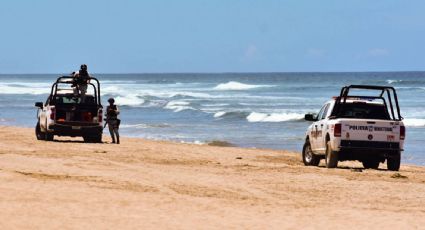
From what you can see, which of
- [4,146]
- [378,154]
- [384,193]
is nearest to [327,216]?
[384,193]

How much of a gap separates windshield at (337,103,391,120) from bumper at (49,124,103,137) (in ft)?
26.8

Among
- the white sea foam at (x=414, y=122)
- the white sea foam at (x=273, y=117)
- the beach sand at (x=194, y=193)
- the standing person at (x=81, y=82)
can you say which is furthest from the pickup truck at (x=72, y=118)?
the white sea foam at (x=273, y=117)

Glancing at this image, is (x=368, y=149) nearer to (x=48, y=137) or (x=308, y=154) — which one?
(x=308, y=154)

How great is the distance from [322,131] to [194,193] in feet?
19.8

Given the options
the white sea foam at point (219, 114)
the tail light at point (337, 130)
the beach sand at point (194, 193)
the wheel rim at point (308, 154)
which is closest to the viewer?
the beach sand at point (194, 193)

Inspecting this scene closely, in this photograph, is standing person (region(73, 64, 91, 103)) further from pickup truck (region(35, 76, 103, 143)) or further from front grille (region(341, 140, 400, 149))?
front grille (region(341, 140, 400, 149))

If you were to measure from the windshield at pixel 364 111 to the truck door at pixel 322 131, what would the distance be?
475 millimetres

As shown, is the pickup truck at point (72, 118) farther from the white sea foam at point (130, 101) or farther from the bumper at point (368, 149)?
the white sea foam at point (130, 101)

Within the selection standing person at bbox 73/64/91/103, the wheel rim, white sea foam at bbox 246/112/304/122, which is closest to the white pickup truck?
the wheel rim

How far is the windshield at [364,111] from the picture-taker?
61.6ft

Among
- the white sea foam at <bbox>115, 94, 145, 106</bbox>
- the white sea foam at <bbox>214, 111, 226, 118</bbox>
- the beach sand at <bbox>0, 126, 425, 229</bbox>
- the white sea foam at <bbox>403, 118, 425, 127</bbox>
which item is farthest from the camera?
the white sea foam at <bbox>115, 94, 145, 106</bbox>

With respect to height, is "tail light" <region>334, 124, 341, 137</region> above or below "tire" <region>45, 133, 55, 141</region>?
above

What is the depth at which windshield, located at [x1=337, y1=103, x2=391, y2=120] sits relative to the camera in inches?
739

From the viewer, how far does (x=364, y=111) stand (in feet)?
61.8
